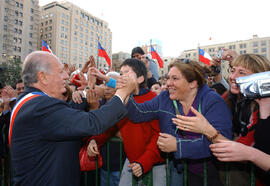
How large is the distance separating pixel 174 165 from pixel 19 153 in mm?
1702

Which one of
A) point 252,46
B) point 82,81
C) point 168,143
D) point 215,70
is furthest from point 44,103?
point 252,46

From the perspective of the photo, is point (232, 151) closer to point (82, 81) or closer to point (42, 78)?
point (42, 78)

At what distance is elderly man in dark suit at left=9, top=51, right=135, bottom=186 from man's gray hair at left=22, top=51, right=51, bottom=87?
0.03 metres

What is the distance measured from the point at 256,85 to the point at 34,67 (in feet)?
6.35

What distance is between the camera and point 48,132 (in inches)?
63.1

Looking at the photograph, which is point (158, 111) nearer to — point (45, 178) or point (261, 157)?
point (261, 157)

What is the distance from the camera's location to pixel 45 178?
1690 millimetres

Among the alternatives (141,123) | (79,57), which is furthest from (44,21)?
(141,123)

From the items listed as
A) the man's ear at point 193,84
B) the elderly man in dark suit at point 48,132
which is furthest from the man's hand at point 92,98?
the man's ear at point 193,84

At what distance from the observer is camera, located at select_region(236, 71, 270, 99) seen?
1276 millimetres

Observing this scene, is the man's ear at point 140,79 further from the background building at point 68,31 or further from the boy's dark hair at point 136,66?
the background building at point 68,31

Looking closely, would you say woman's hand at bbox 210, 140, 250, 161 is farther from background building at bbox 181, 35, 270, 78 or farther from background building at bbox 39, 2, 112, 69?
background building at bbox 181, 35, 270, 78

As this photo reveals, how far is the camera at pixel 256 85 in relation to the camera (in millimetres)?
1276

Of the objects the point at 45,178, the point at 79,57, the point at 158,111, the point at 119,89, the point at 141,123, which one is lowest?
the point at 45,178
